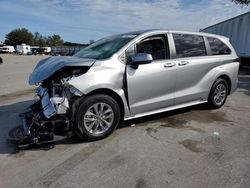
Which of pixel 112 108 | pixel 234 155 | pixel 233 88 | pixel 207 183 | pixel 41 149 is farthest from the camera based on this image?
pixel 233 88

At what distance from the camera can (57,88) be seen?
4164mm

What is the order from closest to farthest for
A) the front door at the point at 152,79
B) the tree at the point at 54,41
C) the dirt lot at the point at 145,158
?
the dirt lot at the point at 145,158 < the front door at the point at 152,79 < the tree at the point at 54,41

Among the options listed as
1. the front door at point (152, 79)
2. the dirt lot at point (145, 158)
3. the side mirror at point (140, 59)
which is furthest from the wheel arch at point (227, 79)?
the side mirror at point (140, 59)

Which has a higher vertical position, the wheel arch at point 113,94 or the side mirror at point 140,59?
the side mirror at point 140,59

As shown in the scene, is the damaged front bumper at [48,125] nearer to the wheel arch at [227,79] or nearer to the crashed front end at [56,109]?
the crashed front end at [56,109]

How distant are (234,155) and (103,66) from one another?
96.1 inches

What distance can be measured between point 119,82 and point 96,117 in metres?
0.71

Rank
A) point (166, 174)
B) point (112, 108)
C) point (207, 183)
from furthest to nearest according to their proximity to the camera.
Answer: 1. point (112, 108)
2. point (166, 174)
3. point (207, 183)

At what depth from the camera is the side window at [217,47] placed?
5950 mm

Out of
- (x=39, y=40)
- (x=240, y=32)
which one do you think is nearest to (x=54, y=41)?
(x=39, y=40)

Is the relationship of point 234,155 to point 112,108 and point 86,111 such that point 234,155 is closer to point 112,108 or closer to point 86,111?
point 112,108

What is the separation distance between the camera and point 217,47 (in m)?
6.10

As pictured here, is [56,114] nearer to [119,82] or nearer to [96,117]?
[96,117]

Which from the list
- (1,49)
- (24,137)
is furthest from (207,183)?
(1,49)
